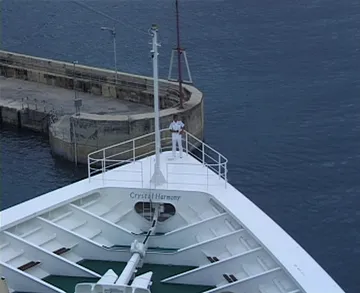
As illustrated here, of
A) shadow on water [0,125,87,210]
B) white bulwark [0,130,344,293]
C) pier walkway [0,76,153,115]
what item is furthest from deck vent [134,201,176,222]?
pier walkway [0,76,153,115]

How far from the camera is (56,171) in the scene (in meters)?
41.5

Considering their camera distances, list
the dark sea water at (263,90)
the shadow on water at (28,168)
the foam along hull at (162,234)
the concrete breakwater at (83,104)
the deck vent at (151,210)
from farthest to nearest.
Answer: the concrete breakwater at (83,104) → the shadow on water at (28,168) → the dark sea water at (263,90) → the deck vent at (151,210) → the foam along hull at (162,234)

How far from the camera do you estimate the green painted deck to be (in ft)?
55.4

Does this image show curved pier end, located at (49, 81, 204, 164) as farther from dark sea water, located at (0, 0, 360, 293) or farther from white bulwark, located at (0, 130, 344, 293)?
white bulwark, located at (0, 130, 344, 293)

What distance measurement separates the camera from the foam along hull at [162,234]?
16484mm

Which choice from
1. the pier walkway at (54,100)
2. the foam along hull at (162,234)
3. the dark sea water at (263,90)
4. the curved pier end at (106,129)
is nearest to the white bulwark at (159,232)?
the foam along hull at (162,234)

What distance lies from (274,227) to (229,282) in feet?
5.74

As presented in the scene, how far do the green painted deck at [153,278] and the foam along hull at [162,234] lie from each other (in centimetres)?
15

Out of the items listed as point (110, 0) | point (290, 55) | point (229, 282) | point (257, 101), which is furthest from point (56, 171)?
point (110, 0)

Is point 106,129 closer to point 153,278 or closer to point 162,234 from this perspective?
point 162,234

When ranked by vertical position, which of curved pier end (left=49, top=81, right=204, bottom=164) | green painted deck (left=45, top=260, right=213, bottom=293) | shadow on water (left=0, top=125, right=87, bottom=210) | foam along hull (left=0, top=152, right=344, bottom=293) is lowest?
shadow on water (left=0, top=125, right=87, bottom=210)

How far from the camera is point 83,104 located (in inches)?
1843

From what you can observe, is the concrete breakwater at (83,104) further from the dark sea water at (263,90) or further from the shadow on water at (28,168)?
the dark sea water at (263,90)

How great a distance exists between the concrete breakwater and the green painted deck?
73.0ft
